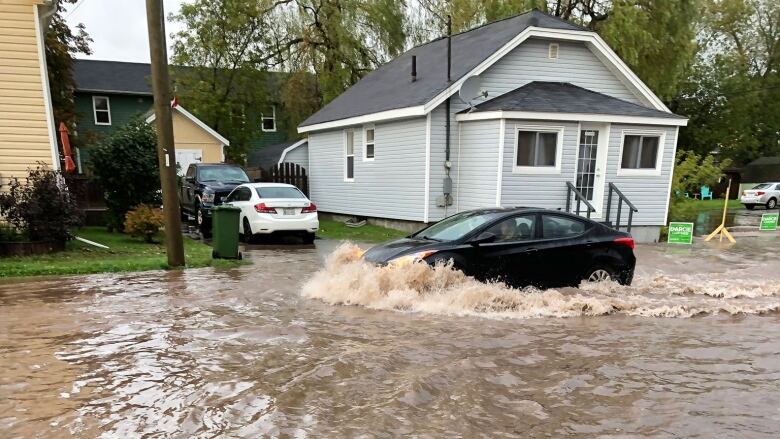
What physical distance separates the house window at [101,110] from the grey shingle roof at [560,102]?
22219 millimetres

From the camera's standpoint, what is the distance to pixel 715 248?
14.1m

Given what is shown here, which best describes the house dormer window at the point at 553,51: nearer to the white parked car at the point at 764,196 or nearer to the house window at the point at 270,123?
the house window at the point at 270,123

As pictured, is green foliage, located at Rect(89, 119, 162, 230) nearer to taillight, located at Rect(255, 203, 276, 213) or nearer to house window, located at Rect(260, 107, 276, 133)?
taillight, located at Rect(255, 203, 276, 213)

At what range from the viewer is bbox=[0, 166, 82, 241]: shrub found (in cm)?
970

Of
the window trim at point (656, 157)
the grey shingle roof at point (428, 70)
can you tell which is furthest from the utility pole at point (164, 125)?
the window trim at point (656, 157)

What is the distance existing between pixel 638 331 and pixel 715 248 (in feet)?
32.8

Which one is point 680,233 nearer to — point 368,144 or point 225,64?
point 368,144

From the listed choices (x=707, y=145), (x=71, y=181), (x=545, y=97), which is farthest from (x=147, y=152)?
(x=707, y=145)

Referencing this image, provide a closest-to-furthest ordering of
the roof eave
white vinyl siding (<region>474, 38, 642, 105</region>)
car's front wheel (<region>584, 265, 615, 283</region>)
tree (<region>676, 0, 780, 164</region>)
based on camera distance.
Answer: car's front wheel (<region>584, 265, 615, 283</region>), the roof eave, white vinyl siding (<region>474, 38, 642, 105</region>), tree (<region>676, 0, 780, 164</region>)

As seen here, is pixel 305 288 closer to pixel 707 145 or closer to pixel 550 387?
pixel 550 387

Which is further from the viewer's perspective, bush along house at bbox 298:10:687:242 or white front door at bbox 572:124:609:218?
white front door at bbox 572:124:609:218

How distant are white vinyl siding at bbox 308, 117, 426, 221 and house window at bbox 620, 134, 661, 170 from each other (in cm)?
595

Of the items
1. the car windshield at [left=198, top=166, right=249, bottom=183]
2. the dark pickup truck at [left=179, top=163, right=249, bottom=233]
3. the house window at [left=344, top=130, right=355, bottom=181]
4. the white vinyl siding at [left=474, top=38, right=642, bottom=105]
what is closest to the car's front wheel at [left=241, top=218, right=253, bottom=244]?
the dark pickup truck at [left=179, top=163, right=249, bottom=233]

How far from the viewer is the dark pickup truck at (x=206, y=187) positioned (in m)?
14.8
